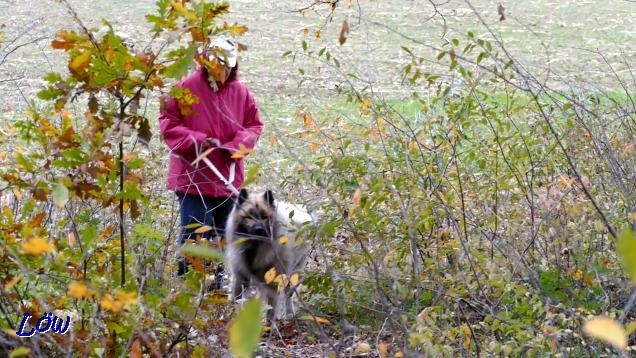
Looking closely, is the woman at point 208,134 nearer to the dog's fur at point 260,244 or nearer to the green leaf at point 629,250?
the dog's fur at point 260,244

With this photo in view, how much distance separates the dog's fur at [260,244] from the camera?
651cm

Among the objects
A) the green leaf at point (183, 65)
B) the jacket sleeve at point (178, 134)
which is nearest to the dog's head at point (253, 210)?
the jacket sleeve at point (178, 134)

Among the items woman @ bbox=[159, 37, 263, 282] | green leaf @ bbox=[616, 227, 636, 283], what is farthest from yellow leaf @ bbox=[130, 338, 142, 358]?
woman @ bbox=[159, 37, 263, 282]

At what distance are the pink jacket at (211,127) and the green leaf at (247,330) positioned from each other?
5.55m

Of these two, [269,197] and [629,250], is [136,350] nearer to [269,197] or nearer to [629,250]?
[629,250]

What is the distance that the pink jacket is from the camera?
6.93 m

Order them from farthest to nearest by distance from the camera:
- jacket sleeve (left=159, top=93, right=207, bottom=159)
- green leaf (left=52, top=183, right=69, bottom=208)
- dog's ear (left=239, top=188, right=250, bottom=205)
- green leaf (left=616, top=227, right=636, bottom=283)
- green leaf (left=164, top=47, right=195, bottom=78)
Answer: dog's ear (left=239, top=188, right=250, bottom=205) → jacket sleeve (left=159, top=93, right=207, bottom=159) → green leaf (left=164, top=47, right=195, bottom=78) → green leaf (left=52, top=183, right=69, bottom=208) → green leaf (left=616, top=227, right=636, bottom=283)

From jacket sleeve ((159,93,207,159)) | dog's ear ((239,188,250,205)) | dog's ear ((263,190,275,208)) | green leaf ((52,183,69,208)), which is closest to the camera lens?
green leaf ((52,183,69,208))

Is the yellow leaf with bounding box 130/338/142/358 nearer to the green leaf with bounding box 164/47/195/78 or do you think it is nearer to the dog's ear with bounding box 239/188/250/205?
the green leaf with bounding box 164/47/195/78

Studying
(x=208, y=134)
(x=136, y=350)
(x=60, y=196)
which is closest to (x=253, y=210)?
(x=208, y=134)

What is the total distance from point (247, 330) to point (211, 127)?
5991 mm

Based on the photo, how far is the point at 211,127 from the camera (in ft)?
23.6

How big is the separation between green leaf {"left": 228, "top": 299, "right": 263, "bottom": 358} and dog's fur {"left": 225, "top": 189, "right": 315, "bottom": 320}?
14.8ft

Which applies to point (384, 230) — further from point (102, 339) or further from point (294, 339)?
point (102, 339)
